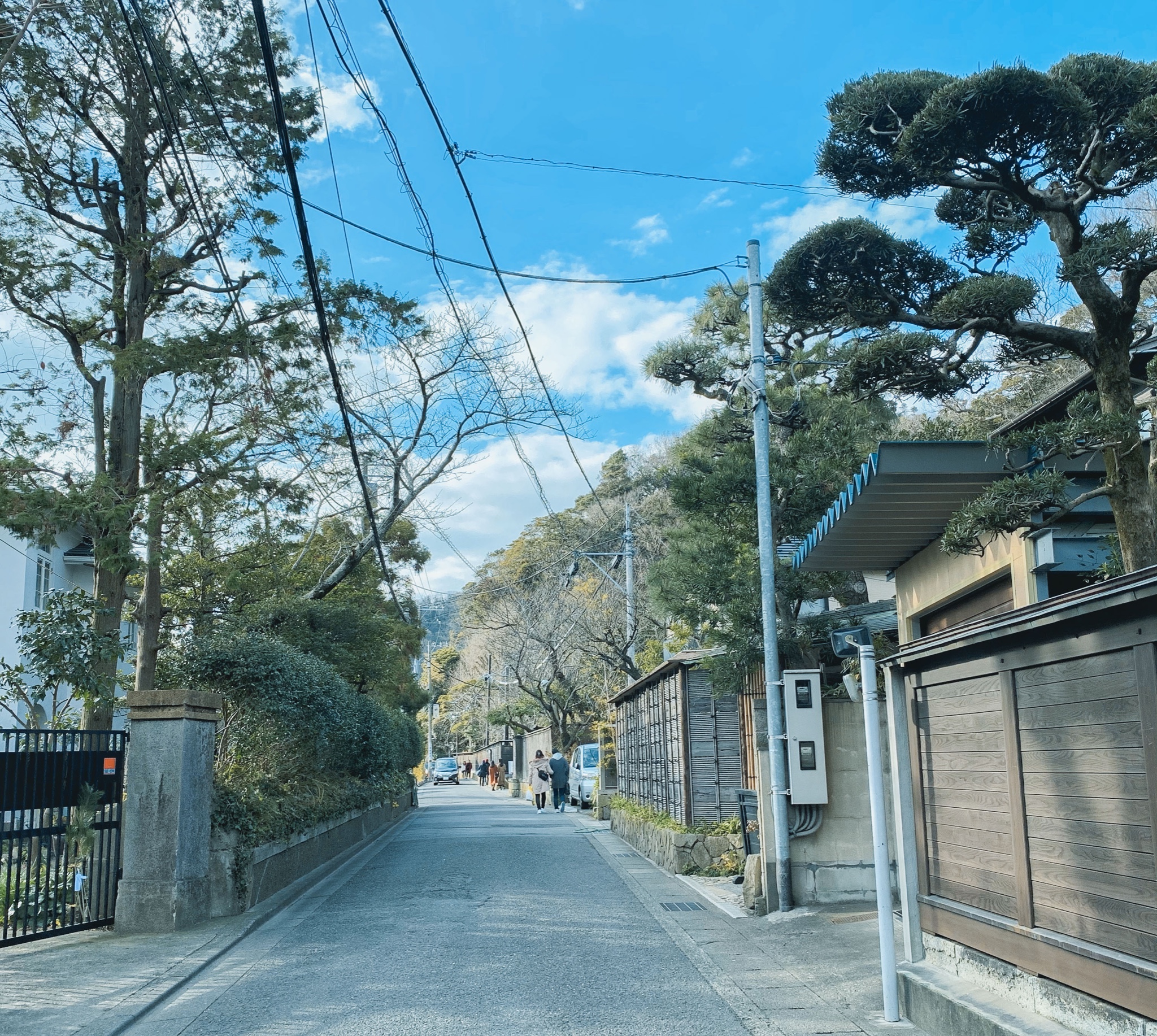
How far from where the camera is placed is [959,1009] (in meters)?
5.48

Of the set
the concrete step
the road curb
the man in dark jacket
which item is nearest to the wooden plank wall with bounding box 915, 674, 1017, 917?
the concrete step

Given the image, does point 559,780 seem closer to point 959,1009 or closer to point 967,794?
point 967,794

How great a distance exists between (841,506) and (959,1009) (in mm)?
4723

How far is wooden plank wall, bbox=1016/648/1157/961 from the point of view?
4.29m

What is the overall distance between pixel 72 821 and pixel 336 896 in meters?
3.88

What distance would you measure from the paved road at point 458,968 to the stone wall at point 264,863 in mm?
434

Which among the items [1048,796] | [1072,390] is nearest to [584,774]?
[1072,390]

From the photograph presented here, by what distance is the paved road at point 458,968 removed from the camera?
6355 millimetres

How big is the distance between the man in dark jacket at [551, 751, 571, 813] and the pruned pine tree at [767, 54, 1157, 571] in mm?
22834

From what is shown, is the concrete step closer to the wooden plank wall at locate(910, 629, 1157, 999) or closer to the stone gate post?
the wooden plank wall at locate(910, 629, 1157, 999)

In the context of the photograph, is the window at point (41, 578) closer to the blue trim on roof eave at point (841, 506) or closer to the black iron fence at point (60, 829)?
the black iron fence at point (60, 829)

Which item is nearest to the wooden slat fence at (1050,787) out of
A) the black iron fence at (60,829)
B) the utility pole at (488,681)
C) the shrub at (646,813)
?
the black iron fence at (60,829)

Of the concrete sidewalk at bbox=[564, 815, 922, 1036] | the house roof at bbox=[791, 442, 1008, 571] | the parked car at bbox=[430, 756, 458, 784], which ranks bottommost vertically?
the parked car at bbox=[430, 756, 458, 784]

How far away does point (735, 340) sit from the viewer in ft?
47.9
